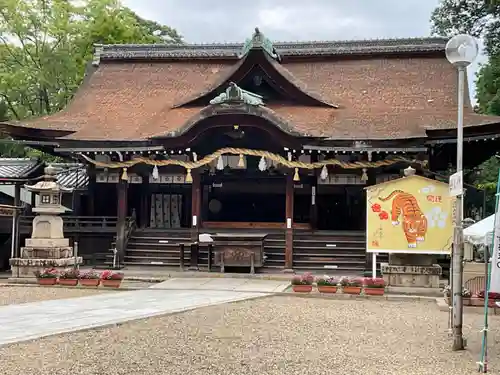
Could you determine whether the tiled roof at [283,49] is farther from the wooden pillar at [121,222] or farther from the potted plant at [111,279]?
the potted plant at [111,279]

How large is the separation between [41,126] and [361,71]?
11.4 m

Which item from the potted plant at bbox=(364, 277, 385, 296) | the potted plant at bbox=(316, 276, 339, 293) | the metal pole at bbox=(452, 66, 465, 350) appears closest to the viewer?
the metal pole at bbox=(452, 66, 465, 350)

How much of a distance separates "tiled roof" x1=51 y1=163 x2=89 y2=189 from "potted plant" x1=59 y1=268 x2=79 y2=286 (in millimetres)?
7532

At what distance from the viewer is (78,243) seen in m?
18.6

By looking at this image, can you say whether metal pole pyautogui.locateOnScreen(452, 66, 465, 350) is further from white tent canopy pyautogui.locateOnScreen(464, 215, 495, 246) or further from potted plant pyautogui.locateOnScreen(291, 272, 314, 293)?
potted plant pyautogui.locateOnScreen(291, 272, 314, 293)

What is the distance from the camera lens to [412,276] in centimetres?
1294

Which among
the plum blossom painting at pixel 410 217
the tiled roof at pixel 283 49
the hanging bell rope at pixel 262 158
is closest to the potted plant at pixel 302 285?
the plum blossom painting at pixel 410 217

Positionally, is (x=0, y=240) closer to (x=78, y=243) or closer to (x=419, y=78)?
(x=78, y=243)

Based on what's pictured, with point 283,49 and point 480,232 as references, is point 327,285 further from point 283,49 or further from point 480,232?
point 283,49

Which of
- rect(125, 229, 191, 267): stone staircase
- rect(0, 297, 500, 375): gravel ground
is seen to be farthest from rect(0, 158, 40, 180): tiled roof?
rect(0, 297, 500, 375): gravel ground

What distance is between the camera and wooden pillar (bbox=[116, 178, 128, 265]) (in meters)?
17.4

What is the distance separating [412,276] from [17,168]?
12542mm

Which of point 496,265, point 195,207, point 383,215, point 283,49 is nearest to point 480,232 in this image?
point 496,265

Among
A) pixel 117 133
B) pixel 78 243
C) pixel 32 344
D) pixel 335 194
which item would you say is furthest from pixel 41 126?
pixel 32 344
